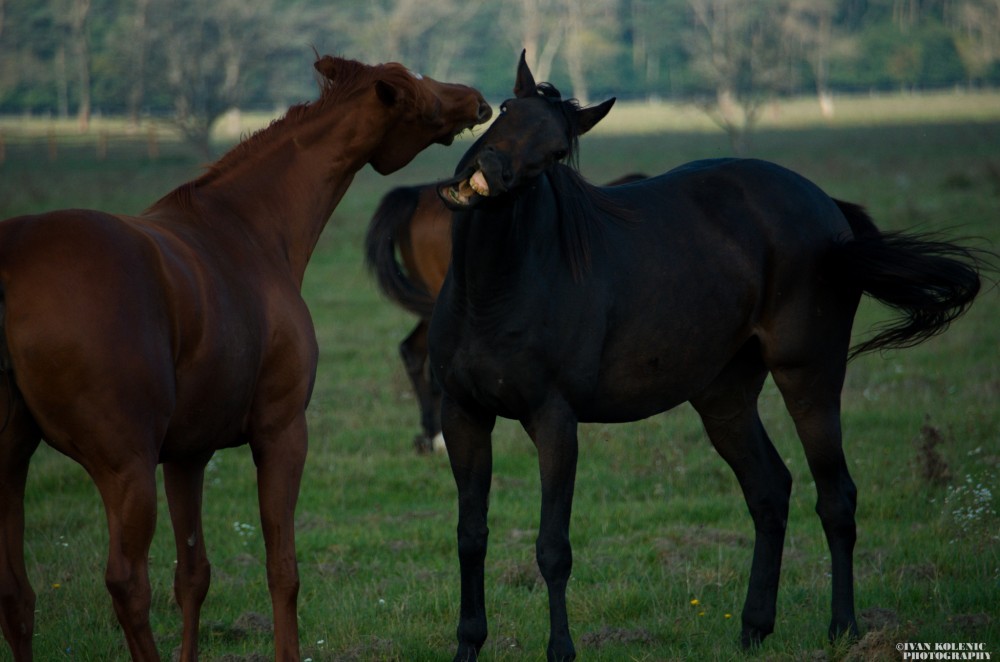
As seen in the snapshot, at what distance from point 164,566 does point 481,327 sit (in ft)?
9.07

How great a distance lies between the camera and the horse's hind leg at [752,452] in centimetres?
455

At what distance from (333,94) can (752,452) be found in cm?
234

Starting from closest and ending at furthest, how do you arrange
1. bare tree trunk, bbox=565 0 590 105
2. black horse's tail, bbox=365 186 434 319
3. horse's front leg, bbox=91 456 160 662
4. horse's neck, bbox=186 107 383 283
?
1. horse's front leg, bbox=91 456 160 662
2. horse's neck, bbox=186 107 383 283
3. black horse's tail, bbox=365 186 434 319
4. bare tree trunk, bbox=565 0 590 105

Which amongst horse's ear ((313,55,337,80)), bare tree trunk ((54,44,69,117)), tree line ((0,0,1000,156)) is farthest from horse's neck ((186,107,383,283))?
bare tree trunk ((54,44,69,117))

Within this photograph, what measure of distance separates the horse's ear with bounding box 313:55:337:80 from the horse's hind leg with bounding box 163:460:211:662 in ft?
5.21

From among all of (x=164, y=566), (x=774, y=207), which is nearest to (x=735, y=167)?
(x=774, y=207)

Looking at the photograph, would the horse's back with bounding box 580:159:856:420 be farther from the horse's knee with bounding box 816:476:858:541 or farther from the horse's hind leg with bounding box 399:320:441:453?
the horse's hind leg with bounding box 399:320:441:453

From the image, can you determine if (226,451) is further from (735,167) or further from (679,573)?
(735,167)

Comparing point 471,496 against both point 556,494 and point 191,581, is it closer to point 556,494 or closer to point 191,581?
point 556,494

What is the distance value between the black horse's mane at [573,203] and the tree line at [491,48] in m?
33.3

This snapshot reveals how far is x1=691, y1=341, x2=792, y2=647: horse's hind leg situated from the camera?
4.55 meters

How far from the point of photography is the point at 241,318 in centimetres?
356

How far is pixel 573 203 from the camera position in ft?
13.1

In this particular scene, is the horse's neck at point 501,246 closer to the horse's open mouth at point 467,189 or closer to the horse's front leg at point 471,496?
the horse's open mouth at point 467,189
